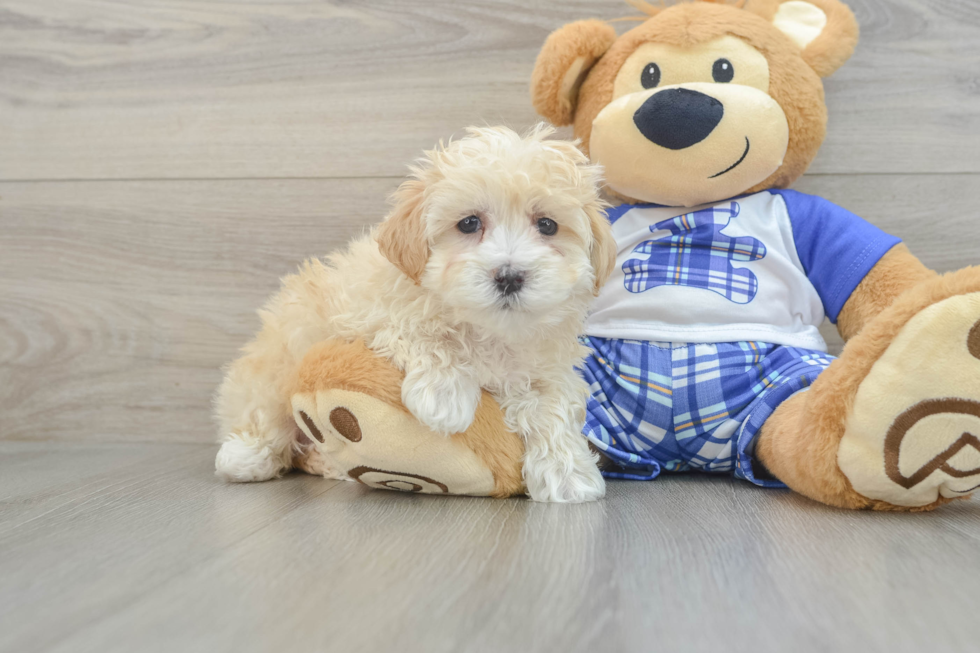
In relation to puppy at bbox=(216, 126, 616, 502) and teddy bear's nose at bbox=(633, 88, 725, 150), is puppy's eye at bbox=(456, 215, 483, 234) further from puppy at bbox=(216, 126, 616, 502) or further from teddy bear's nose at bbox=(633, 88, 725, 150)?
teddy bear's nose at bbox=(633, 88, 725, 150)

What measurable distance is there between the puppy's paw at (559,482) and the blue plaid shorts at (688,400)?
0.11m

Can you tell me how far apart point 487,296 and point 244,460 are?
45 cm

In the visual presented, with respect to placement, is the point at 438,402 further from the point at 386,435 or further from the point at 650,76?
the point at 650,76

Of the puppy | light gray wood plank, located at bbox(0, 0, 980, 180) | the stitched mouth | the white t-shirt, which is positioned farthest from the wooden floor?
the stitched mouth

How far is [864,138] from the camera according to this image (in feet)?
3.82

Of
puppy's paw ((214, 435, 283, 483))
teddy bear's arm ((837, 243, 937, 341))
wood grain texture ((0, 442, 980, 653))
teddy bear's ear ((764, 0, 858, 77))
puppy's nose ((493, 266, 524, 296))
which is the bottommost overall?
puppy's paw ((214, 435, 283, 483))

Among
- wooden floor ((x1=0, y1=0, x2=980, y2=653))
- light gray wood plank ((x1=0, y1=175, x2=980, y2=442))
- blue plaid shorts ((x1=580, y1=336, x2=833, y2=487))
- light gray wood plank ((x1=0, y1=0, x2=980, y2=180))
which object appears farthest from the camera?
light gray wood plank ((x1=0, y1=175, x2=980, y2=442))

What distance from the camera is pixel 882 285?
3.01 feet

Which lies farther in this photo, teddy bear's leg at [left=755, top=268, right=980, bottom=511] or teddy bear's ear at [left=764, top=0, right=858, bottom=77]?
teddy bear's ear at [left=764, top=0, right=858, bottom=77]

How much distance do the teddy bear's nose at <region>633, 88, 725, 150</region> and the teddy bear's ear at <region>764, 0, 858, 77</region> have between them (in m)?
0.21

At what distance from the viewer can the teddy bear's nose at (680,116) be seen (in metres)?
0.91

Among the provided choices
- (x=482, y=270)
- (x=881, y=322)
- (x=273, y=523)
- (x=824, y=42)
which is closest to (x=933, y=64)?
(x=824, y=42)

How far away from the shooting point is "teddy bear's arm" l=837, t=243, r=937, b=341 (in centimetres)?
90

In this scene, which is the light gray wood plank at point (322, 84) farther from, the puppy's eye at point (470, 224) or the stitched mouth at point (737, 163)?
the puppy's eye at point (470, 224)
